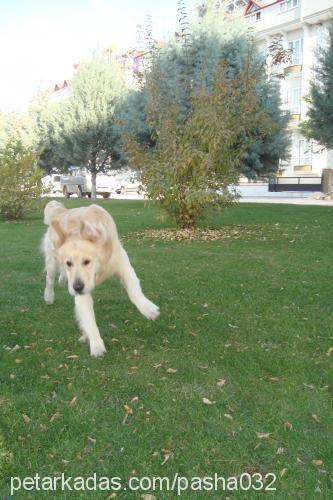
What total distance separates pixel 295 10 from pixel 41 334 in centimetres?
4340

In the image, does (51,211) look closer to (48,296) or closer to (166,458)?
(48,296)

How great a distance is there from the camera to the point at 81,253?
3988mm

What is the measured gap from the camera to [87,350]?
438 cm

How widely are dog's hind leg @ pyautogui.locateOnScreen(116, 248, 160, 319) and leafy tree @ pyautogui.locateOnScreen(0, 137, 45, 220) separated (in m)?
13.1

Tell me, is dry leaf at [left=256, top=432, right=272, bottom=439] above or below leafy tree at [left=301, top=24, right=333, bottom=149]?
below

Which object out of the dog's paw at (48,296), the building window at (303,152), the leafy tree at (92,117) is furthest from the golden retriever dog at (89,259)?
the building window at (303,152)

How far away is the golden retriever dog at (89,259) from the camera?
399 centimetres

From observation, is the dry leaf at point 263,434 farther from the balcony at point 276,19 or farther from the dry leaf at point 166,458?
the balcony at point 276,19

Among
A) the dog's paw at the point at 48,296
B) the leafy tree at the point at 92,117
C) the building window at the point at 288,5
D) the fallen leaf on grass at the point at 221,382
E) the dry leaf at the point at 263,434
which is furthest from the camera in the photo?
the building window at the point at 288,5

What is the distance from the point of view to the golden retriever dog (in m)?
3.99

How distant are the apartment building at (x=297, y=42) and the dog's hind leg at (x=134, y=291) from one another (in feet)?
121

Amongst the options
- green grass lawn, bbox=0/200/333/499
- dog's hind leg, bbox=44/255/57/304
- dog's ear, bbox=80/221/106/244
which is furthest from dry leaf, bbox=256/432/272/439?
dog's hind leg, bbox=44/255/57/304

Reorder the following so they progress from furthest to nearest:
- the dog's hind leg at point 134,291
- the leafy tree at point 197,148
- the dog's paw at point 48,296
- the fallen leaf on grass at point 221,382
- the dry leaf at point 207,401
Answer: the leafy tree at point 197,148
the dog's paw at point 48,296
the dog's hind leg at point 134,291
the fallen leaf on grass at point 221,382
the dry leaf at point 207,401

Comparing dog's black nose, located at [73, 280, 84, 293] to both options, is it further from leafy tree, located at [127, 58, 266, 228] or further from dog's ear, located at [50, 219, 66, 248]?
leafy tree, located at [127, 58, 266, 228]
